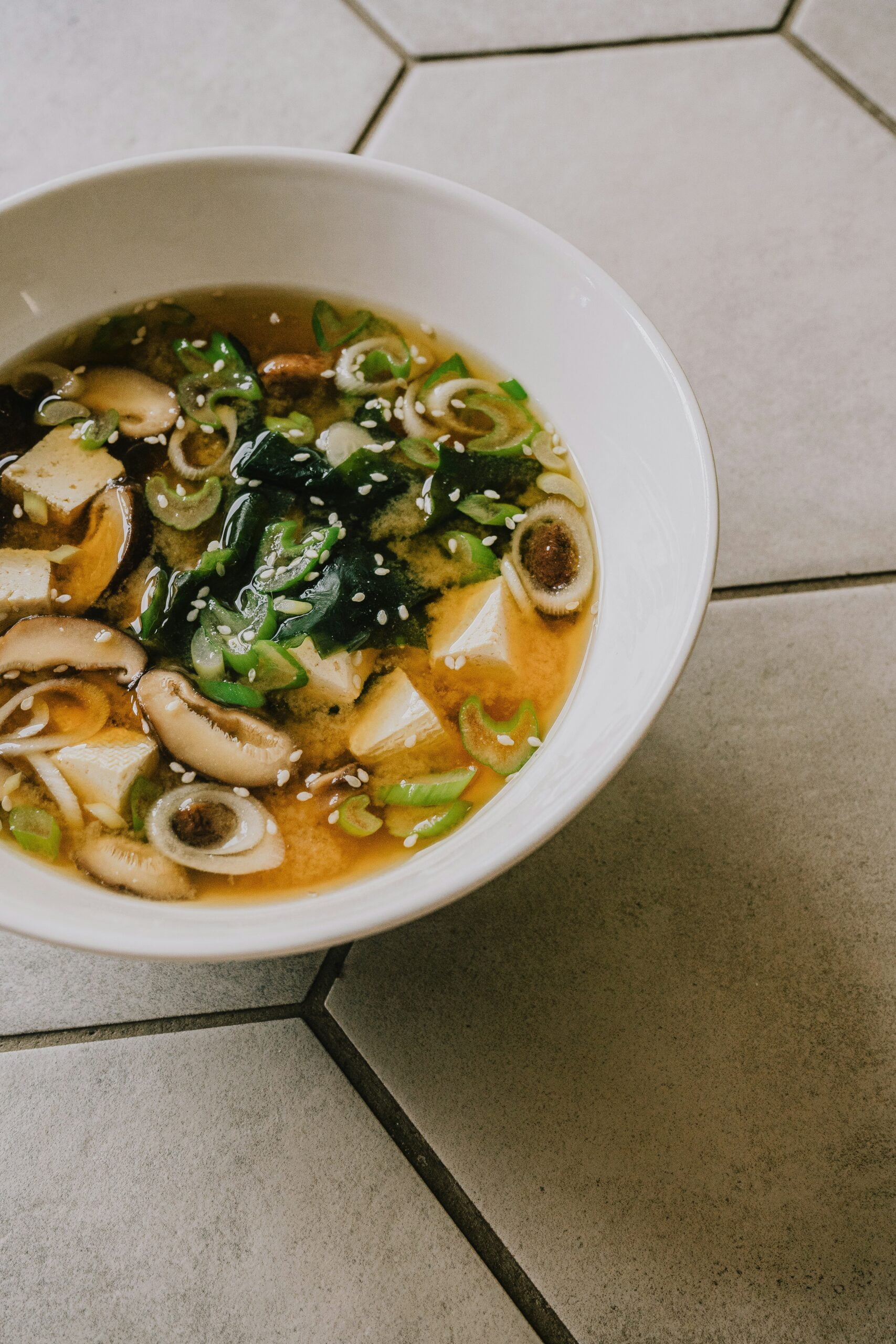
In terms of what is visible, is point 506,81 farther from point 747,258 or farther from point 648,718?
point 648,718

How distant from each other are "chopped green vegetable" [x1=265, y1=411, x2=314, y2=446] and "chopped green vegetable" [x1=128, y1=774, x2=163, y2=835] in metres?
0.40

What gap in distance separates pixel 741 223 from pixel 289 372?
2.42ft

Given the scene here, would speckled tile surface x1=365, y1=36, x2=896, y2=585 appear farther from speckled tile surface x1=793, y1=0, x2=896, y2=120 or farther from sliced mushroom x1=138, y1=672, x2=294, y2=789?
sliced mushroom x1=138, y1=672, x2=294, y2=789

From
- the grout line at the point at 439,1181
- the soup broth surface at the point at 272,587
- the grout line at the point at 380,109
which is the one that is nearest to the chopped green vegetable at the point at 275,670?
the soup broth surface at the point at 272,587

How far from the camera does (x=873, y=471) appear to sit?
1230 millimetres

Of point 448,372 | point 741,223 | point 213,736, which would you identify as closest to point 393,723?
point 213,736

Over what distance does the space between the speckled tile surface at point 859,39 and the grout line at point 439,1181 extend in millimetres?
1533

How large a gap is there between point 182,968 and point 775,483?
95cm

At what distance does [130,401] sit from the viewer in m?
1.05

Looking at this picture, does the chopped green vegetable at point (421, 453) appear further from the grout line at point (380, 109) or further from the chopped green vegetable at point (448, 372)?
the grout line at point (380, 109)

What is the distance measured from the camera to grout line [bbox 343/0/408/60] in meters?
1.41

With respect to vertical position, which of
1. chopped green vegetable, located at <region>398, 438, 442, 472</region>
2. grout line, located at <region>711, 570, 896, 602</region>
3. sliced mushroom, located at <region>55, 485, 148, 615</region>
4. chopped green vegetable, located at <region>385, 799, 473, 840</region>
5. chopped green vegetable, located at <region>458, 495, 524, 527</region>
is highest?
sliced mushroom, located at <region>55, 485, 148, 615</region>

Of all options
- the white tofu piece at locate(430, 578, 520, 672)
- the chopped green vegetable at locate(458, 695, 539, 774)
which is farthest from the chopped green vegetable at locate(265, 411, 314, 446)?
the chopped green vegetable at locate(458, 695, 539, 774)

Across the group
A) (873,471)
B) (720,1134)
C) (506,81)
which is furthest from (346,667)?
(506,81)
